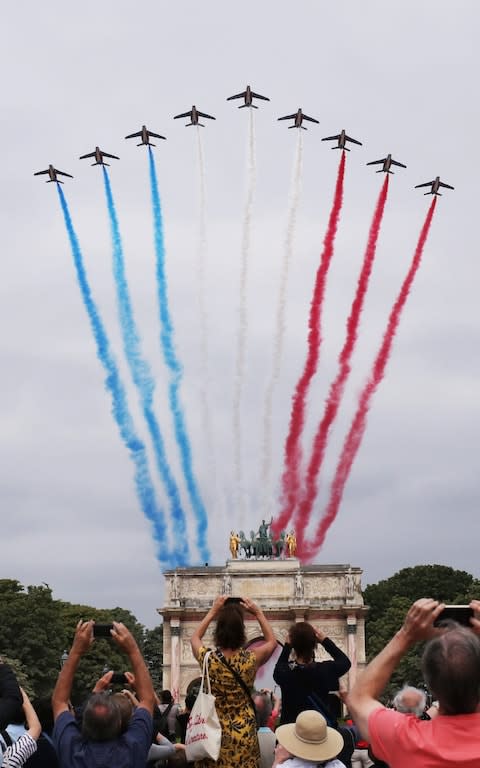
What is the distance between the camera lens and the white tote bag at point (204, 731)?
9.95 metres

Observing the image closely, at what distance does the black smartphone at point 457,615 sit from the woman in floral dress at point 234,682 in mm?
3993

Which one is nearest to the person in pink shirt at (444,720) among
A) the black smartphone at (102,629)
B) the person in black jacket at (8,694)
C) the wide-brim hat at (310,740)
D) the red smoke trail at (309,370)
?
the black smartphone at (102,629)

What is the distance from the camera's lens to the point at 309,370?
216 ft

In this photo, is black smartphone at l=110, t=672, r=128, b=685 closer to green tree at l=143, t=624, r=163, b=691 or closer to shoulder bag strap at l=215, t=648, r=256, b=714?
shoulder bag strap at l=215, t=648, r=256, b=714

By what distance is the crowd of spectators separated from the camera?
5.65 meters

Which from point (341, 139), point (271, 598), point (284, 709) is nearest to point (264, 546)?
point (271, 598)

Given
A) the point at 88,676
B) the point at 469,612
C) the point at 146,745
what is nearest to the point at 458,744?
the point at 469,612

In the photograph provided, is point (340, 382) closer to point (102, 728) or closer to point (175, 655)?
point (175, 655)

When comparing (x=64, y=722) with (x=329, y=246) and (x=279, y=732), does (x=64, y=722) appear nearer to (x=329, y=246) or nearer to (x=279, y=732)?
(x=279, y=732)

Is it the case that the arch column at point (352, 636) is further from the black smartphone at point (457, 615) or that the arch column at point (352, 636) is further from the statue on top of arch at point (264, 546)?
the black smartphone at point (457, 615)

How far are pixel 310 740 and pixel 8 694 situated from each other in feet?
8.90

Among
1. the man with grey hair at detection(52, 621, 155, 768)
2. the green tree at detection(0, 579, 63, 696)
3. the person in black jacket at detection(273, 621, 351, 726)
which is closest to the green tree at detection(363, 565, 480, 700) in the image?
the green tree at detection(0, 579, 63, 696)

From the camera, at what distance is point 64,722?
26.7 feet

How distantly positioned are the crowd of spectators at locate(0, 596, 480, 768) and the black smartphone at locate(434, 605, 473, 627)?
47 mm
